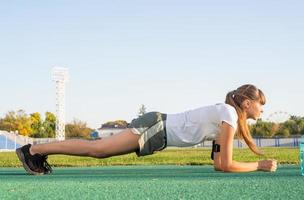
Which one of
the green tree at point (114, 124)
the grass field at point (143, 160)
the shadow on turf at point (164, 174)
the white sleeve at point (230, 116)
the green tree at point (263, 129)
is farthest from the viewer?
the green tree at point (114, 124)

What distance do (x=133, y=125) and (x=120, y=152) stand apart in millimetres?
309

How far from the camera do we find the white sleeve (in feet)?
15.3

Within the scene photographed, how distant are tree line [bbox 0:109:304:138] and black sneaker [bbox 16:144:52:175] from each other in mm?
74831

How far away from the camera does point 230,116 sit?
15.3 ft

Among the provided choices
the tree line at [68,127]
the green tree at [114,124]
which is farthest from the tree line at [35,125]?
the green tree at [114,124]

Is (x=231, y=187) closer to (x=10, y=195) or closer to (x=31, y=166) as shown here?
(x=10, y=195)

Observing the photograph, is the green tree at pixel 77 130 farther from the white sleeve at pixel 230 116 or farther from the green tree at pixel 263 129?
the white sleeve at pixel 230 116

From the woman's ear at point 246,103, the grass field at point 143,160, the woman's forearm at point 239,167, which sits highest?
the woman's ear at point 246,103

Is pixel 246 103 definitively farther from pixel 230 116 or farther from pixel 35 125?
pixel 35 125

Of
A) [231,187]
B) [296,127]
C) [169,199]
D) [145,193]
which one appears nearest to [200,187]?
[231,187]

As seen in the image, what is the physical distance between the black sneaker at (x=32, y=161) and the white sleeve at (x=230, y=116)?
1882 millimetres

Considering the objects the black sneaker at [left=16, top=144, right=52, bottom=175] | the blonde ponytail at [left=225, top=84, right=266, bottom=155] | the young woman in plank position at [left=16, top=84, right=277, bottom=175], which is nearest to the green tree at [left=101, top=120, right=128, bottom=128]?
the black sneaker at [left=16, top=144, right=52, bottom=175]

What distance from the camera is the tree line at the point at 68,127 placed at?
83.8 meters

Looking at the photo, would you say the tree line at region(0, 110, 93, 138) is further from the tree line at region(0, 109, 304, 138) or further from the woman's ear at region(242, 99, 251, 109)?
the woman's ear at region(242, 99, 251, 109)
